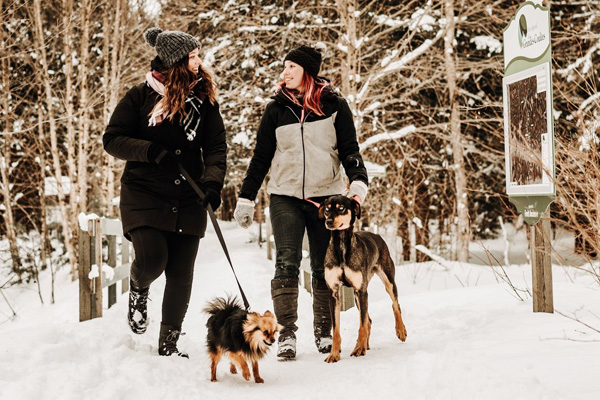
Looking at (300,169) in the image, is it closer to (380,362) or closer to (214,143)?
(214,143)

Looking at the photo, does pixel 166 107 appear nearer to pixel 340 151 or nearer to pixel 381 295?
pixel 340 151

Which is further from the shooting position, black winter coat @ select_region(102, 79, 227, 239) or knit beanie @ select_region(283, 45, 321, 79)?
knit beanie @ select_region(283, 45, 321, 79)

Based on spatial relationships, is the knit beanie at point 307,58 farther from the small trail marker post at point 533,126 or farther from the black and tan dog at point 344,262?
the small trail marker post at point 533,126

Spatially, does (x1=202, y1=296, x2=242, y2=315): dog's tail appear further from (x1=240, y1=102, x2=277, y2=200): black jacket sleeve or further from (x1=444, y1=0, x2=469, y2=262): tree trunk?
(x1=444, y1=0, x2=469, y2=262): tree trunk

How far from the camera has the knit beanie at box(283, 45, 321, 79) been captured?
4383 millimetres

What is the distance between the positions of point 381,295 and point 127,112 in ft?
16.2

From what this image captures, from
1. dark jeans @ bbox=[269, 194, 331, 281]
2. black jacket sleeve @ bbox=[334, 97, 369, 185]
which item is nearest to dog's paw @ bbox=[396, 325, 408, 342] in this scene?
dark jeans @ bbox=[269, 194, 331, 281]

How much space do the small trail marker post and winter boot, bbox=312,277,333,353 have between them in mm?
1597

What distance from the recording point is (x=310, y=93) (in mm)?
4383

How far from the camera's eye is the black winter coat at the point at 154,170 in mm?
3747

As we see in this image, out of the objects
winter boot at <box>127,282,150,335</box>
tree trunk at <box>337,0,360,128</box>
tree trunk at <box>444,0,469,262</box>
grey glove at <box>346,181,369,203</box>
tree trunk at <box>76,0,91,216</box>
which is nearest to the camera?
winter boot at <box>127,282,150,335</box>

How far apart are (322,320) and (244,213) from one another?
1.05 m

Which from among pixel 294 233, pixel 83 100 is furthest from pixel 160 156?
pixel 83 100

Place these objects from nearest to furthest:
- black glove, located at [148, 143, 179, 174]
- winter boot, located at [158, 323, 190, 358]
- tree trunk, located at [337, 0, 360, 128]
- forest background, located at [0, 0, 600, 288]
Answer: black glove, located at [148, 143, 179, 174] → winter boot, located at [158, 323, 190, 358] → tree trunk, located at [337, 0, 360, 128] → forest background, located at [0, 0, 600, 288]
